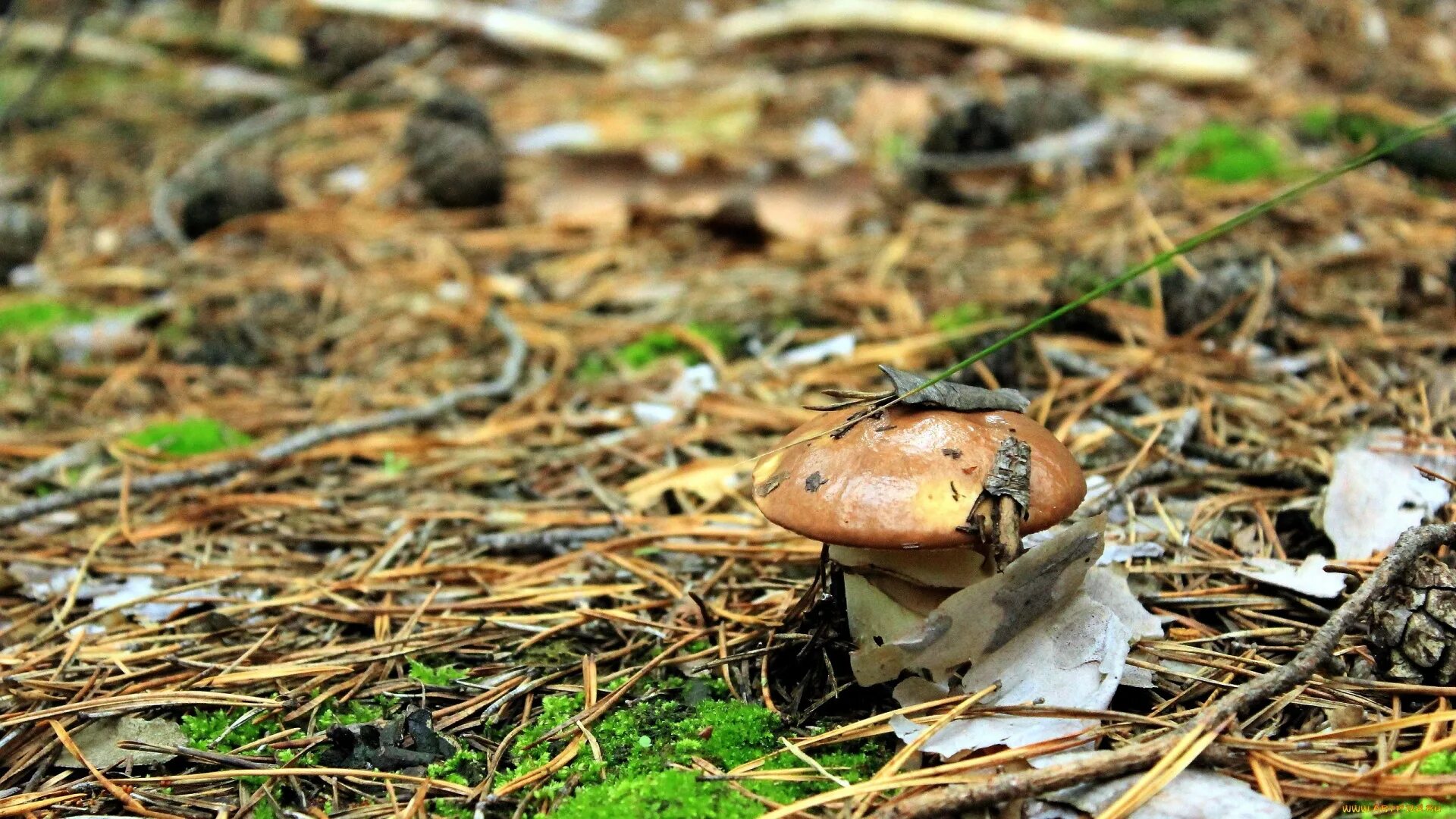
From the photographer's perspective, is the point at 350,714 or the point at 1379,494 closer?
the point at 350,714

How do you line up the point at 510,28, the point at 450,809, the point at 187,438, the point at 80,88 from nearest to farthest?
the point at 450,809, the point at 187,438, the point at 510,28, the point at 80,88

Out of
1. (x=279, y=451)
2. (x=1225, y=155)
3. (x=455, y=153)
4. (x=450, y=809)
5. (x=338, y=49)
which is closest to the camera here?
(x=450, y=809)

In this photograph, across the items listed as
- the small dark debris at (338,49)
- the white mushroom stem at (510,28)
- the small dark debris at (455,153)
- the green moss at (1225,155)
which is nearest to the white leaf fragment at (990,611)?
the green moss at (1225,155)

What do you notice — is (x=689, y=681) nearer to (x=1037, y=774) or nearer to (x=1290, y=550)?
(x=1037, y=774)

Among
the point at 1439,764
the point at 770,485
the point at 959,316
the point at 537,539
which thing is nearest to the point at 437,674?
the point at 537,539

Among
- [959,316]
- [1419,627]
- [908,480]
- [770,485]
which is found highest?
[908,480]

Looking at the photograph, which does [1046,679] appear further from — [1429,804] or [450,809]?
[450,809]
